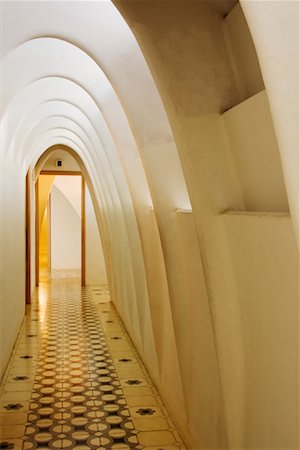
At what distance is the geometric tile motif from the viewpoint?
4.27 metres

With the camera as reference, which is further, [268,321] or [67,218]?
[67,218]

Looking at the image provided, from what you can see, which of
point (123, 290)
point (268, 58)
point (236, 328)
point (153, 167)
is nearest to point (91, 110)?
point (123, 290)

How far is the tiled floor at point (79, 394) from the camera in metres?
4.26

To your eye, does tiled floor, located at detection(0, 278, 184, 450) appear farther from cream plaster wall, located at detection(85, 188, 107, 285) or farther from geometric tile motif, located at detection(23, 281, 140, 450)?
Result: cream plaster wall, located at detection(85, 188, 107, 285)

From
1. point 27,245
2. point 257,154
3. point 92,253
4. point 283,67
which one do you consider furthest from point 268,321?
point 92,253

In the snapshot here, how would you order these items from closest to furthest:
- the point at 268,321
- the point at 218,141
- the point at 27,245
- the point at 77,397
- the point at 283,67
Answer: the point at 283,67 < the point at 268,321 < the point at 218,141 < the point at 77,397 < the point at 27,245

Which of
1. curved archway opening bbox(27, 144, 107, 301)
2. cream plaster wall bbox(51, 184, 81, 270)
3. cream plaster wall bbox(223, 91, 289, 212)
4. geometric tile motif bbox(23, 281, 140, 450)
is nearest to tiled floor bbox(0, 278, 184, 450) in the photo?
geometric tile motif bbox(23, 281, 140, 450)

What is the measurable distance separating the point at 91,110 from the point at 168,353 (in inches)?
142

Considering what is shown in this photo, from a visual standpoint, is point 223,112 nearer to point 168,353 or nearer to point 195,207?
point 195,207

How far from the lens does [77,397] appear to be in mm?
5227

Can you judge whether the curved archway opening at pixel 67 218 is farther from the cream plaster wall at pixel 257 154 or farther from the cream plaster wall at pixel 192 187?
the cream plaster wall at pixel 257 154

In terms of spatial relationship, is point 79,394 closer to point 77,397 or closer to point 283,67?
point 77,397

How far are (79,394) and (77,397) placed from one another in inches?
3.7

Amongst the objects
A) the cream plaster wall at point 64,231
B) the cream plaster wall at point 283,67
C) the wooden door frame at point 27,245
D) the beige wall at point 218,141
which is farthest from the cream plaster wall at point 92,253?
the cream plaster wall at point 283,67
